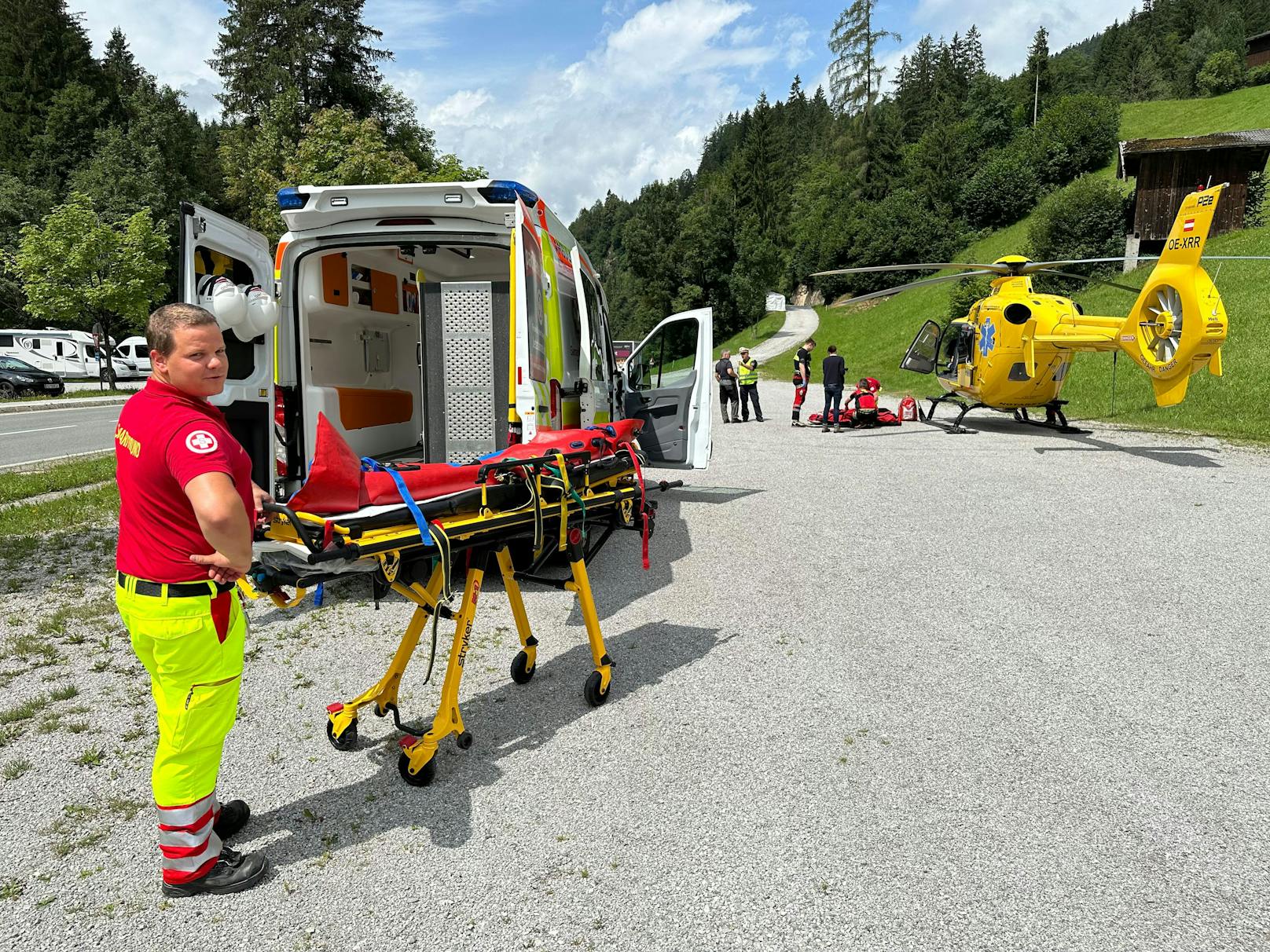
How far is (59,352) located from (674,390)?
3615 cm

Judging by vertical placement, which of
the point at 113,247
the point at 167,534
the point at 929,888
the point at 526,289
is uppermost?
the point at 113,247

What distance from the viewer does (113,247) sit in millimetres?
28859

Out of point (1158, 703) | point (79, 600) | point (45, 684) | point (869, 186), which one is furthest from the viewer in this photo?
point (869, 186)

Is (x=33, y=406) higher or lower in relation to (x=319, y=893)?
higher

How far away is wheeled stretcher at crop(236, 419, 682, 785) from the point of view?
267 centimetres

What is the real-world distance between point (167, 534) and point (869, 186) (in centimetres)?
7151

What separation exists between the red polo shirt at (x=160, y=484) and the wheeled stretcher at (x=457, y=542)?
0.24m

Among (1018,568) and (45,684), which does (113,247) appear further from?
(1018,568)

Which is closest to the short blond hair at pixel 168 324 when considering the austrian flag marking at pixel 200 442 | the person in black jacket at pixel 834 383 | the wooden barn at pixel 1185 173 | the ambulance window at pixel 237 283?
the austrian flag marking at pixel 200 442

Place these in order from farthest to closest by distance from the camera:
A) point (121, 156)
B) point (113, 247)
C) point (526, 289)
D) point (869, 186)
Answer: point (869, 186) → point (121, 156) → point (113, 247) → point (526, 289)

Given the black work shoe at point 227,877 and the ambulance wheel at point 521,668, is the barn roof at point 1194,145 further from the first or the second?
the black work shoe at point 227,877

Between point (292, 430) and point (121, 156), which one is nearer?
point (292, 430)

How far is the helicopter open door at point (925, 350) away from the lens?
15.9 metres

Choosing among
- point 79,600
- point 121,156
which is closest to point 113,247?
point 121,156
